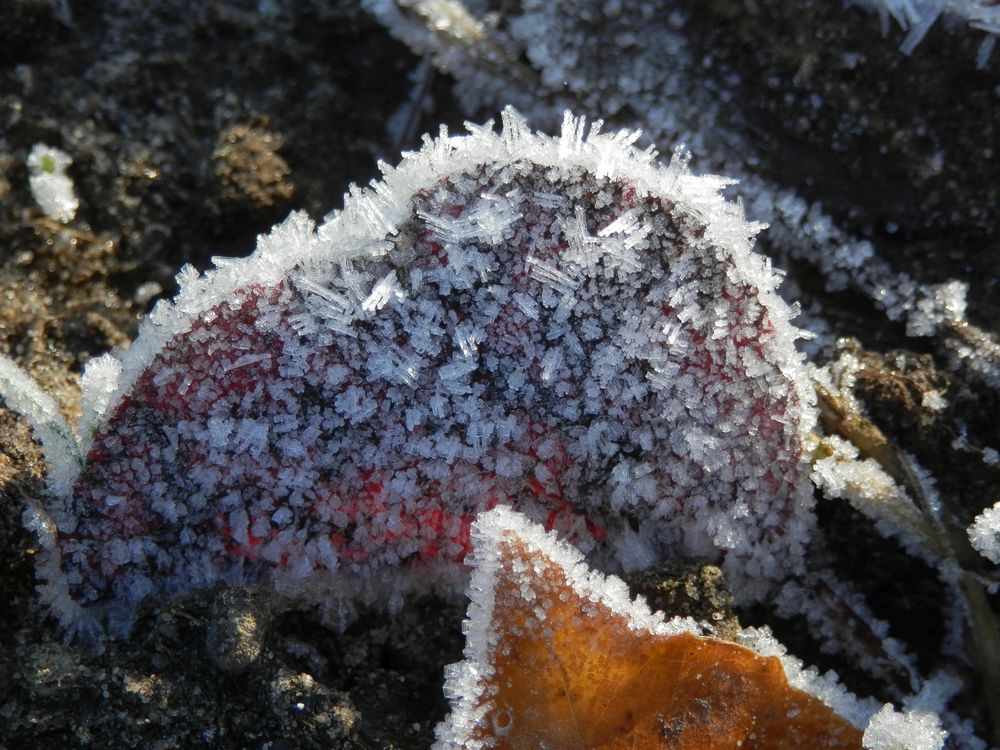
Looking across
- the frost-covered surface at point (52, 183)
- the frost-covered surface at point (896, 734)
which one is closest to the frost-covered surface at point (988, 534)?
the frost-covered surface at point (896, 734)

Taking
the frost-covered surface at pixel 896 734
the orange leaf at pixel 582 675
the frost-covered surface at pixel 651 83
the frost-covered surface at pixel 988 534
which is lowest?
the orange leaf at pixel 582 675

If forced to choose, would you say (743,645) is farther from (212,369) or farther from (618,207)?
(212,369)

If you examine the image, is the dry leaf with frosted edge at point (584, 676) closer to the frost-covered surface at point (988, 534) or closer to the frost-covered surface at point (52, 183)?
the frost-covered surface at point (988, 534)

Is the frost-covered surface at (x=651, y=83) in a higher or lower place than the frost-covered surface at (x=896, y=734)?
higher

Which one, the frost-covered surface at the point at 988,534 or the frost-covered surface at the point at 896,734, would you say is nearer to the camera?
the frost-covered surface at the point at 896,734

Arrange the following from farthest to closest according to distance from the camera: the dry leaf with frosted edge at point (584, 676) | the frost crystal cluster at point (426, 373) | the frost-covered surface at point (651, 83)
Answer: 1. the frost-covered surface at point (651, 83)
2. the frost crystal cluster at point (426, 373)
3. the dry leaf with frosted edge at point (584, 676)

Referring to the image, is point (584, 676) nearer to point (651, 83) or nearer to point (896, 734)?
point (896, 734)

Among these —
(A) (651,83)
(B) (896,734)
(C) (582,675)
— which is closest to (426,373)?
(C) (582,675)

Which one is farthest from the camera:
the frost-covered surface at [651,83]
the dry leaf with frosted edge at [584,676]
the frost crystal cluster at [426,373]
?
the frost-covered surface at [651,83]
